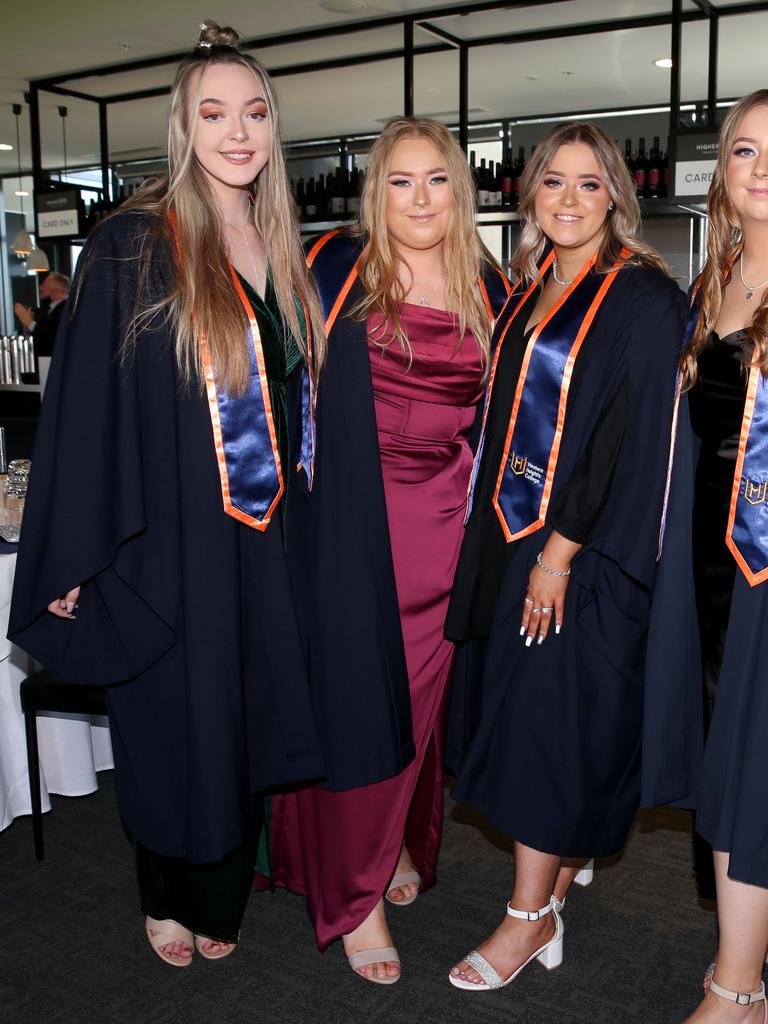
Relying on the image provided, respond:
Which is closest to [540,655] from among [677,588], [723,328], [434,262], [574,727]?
[574,727]

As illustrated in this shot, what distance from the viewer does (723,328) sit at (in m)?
1.80

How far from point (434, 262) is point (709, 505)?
81 cm

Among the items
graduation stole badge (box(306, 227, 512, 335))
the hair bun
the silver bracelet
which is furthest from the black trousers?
the hair bun

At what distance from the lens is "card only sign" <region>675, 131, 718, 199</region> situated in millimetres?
4727

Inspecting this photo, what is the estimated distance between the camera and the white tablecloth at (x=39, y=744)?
2.66 meters

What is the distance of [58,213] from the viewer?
704cm

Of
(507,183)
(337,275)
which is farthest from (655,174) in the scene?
(337,275)

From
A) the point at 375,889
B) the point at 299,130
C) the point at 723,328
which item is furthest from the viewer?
the point at 299,130

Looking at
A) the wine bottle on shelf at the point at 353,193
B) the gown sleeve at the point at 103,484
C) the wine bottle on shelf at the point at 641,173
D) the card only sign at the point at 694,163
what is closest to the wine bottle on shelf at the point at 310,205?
the wine bottle on shelf at the point at 353,193

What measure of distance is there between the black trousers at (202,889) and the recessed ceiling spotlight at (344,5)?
4.54 metres

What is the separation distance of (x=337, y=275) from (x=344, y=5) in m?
3.88

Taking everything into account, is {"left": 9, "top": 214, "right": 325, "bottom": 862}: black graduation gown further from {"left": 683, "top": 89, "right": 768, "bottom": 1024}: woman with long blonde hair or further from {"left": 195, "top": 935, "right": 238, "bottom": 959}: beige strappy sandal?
{"left": 683, "top": 89, "right": 768, "bottom": 1024}: woman with long blonde hair

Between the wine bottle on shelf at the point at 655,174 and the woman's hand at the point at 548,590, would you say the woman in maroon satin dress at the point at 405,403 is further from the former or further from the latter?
the wine bottle on shelf at the point at 655,174

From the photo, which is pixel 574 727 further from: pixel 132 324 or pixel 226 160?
pixel 226 160
